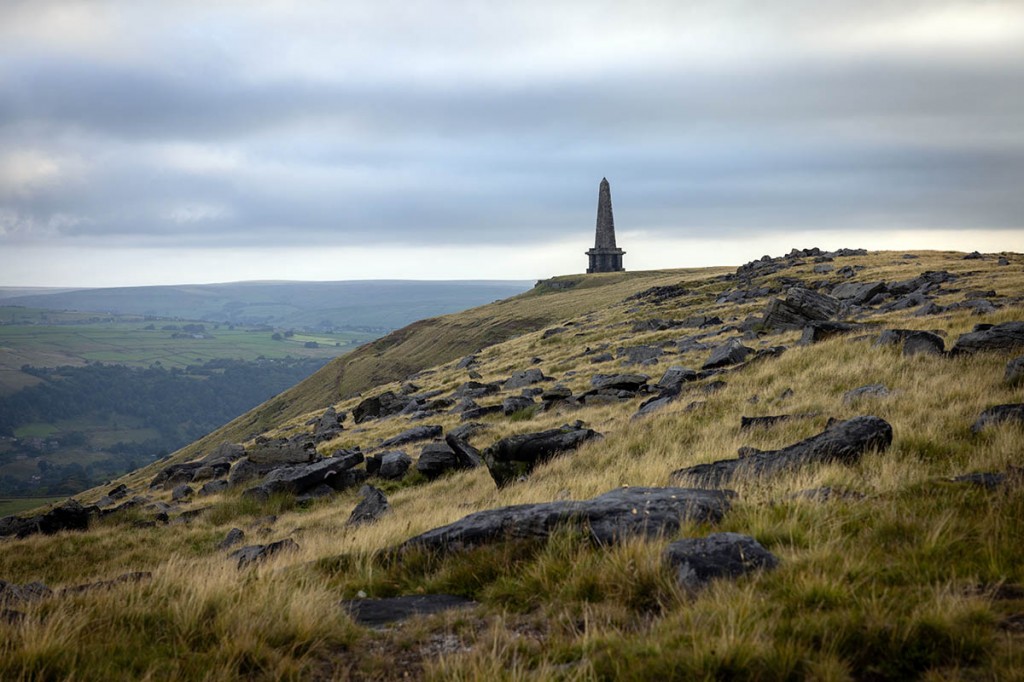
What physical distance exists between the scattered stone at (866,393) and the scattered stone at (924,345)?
10.2 feet

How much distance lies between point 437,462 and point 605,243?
94059 mm

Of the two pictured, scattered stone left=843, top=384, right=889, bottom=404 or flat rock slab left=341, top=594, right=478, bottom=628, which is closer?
flat rock slab left=341, top=594, right=478, bottom=628

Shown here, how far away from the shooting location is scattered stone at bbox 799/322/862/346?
22.3 meters

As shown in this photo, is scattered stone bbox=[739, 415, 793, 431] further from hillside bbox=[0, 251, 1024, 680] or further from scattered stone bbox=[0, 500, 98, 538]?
scattered stone bbox=[0, 500, 98, 538]

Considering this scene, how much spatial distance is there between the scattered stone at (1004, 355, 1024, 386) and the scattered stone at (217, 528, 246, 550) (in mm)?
15645

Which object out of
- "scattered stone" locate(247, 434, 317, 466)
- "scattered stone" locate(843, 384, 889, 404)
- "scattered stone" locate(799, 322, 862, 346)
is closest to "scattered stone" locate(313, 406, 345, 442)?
"scattered stone" locate(247, 434, 317, 466)

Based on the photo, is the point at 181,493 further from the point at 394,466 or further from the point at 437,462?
the point at 437,462

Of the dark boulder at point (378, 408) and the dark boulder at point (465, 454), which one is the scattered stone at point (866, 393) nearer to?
the dark boulder at point (465, 454)

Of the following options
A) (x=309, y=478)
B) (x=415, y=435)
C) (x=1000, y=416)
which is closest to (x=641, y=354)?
(x=415, y=435)

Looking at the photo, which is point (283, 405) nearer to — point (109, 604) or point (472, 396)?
point (472, 396)

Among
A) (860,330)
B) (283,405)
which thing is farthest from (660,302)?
(283,405)

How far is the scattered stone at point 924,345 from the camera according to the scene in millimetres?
15766

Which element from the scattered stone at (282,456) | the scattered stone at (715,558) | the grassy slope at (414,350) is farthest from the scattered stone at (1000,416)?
the grassy slope at (414,350)

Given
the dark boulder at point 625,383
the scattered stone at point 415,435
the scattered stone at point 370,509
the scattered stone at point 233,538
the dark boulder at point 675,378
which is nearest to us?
the scattered stone at point 370,509
